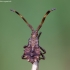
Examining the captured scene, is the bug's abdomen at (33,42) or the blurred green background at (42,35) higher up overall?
the blurred green background at (42,35)

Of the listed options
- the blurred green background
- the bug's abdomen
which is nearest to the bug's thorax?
the bug's abdomen

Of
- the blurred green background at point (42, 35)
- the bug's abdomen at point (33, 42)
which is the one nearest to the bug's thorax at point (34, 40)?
the bug's abdomen at point (33, 42)

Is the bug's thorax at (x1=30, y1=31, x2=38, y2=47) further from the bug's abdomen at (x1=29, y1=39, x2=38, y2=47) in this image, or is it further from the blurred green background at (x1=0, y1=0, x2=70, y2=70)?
the blurred green background at (x1=0, y1=0, x2=70, y2=70)

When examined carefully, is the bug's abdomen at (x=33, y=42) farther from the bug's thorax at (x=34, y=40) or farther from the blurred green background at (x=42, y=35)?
the blurred green background at (x=42, y=35)

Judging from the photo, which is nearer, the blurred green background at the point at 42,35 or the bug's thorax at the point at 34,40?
the bug's thorax at the point at 34,40

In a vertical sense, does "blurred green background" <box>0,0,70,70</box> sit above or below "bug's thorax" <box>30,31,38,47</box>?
above

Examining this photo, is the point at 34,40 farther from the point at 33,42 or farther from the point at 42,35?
the point at 42,35

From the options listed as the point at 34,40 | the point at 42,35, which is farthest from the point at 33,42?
the point at 42,35

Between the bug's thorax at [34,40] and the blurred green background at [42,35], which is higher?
the blurred green background at [42,35]
